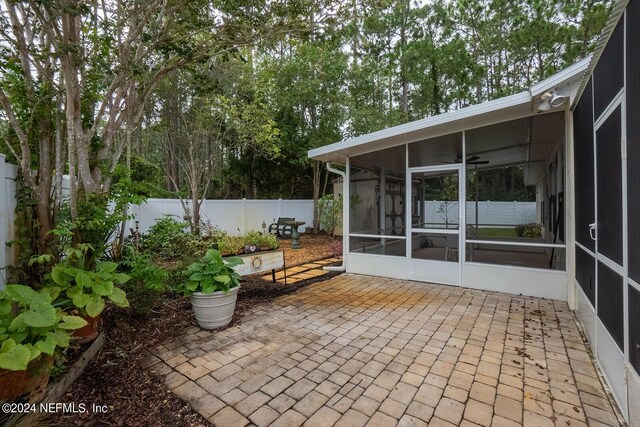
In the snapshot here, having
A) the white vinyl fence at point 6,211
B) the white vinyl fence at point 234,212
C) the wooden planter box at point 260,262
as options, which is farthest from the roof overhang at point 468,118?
the white vinyl fence at point 234,212

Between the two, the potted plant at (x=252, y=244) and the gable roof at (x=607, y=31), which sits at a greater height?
the gable roof at (x=607, y=31)

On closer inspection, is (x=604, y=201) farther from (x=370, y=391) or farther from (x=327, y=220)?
(x=327, y=220)

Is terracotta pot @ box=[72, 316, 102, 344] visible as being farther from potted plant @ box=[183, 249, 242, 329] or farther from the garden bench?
the garden bench

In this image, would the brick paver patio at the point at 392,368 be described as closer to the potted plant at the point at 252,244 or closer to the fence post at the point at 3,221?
the potted plant at the point at 252,244

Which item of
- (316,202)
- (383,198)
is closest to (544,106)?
(383,198)

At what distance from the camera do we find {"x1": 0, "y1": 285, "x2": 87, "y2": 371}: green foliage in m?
1.67

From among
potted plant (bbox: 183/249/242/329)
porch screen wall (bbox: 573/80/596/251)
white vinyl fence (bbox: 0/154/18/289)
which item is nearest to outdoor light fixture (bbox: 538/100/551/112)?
porch screen wall (bbox: 573/80/596/251)

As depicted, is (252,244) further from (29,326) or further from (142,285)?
(29,326)

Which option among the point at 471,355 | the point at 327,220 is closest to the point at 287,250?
the point at 327,220

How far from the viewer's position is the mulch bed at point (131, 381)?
1.86m

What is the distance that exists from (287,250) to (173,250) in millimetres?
4118

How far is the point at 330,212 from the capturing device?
37.8ft

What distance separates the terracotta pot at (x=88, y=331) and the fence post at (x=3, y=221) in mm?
836

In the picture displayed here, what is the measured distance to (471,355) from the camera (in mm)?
2637
